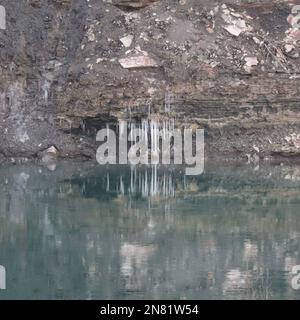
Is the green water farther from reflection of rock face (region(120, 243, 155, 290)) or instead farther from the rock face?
the rock face

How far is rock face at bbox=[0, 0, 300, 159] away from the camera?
26.4 meters

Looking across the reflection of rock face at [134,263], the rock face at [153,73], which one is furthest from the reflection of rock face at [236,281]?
the rock face at [153,73]

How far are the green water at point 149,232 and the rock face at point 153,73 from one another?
6.07 ft

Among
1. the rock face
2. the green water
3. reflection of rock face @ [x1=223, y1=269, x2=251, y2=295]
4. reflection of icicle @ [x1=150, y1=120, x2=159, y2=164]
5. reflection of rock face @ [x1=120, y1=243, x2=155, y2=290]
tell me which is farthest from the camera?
the rock face

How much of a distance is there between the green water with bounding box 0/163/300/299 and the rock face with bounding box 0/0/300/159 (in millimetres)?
1849

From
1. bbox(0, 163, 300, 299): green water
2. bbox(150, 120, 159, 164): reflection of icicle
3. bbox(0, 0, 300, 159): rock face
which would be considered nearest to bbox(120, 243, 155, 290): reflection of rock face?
bbox(0, 163, 300, 299): green water

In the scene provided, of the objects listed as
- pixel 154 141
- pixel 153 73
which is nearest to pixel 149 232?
pixel 154 141

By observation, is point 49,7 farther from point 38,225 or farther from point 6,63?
point 38,225

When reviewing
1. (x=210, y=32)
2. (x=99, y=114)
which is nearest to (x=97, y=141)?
(x=99, y=114)

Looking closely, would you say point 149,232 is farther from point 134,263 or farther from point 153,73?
point 153,73

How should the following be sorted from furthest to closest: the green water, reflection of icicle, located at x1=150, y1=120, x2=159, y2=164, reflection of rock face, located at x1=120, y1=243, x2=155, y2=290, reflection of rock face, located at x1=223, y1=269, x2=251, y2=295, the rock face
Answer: the rock face, reflection of icicle, located at x1=150, y1=120, x2=159, y2=164, reflection of rock face, located at x1=120, y1=243, x2=155, y2=290, the green water, reflection of rock face, located at x1=223, y1=269, x2=251, y2=295

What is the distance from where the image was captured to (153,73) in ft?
87.8

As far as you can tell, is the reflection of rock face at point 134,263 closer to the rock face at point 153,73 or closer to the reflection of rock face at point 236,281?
the reflection of rock face at point 236,281

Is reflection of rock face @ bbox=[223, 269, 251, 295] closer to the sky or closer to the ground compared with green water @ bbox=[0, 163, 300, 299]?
closer to the ground
